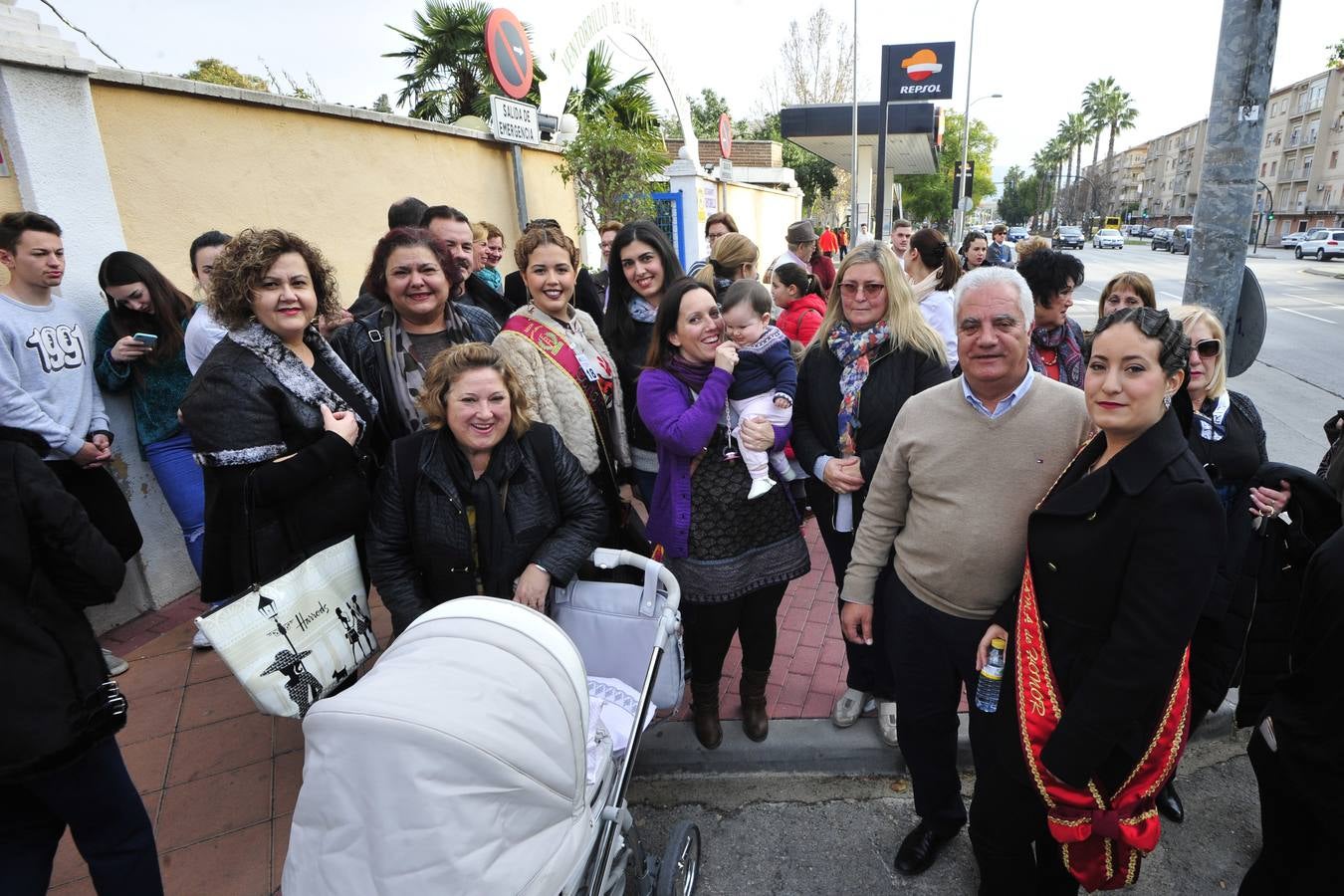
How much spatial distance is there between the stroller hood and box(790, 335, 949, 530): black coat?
5.32ft

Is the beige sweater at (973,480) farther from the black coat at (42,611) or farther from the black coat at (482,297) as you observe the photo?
the black coat at (482,297)

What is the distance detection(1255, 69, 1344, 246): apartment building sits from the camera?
51125mm

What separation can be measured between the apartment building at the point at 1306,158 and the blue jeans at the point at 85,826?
208 ft

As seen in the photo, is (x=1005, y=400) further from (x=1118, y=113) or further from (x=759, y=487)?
(x=1118, y=113)

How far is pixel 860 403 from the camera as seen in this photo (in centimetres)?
279

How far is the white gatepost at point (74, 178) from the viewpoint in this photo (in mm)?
3662

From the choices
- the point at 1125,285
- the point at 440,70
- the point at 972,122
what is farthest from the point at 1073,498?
the point at 972,122

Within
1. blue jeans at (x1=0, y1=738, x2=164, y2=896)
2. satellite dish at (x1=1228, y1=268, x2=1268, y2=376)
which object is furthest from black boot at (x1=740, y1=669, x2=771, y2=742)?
satellite dish at (x1=1228, y1=268, x2=1268, y2=376)

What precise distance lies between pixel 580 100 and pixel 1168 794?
12534mm

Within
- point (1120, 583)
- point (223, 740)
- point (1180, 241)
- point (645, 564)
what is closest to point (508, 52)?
point (223, 740)

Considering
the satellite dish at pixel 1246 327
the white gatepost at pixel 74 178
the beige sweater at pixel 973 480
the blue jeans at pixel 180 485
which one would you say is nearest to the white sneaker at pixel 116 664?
the white gatepost at pixel 74 178

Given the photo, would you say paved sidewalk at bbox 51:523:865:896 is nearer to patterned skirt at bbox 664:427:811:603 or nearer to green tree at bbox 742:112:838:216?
patterned skirt at bbox 664:427:811:603

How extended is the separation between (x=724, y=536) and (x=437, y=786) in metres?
1.61

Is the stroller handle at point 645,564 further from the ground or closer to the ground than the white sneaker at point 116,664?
further from the ground
